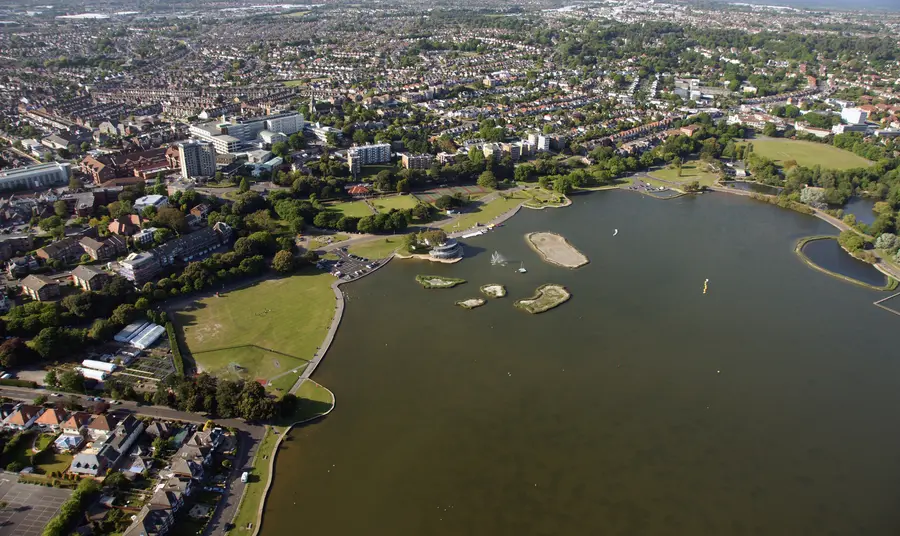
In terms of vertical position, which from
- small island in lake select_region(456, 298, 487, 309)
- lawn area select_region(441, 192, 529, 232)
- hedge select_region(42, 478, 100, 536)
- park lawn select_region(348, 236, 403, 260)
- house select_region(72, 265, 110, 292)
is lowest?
hedge select_region(42, 478, 100, 536)

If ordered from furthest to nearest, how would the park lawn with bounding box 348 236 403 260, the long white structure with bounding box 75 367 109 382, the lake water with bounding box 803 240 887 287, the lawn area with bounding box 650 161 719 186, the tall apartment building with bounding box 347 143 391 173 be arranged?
1. the lawn area with bounding box 650 161 719 186
2. the tall apartment building with bounding box 347 143 391 173
3. the park lawn with bounding box 348 236 403 260
4. the lake water with bounding box 803 240 887 287
5. the long white structure with bounding box 75 367 109 382

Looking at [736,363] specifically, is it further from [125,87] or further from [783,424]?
[125,87]

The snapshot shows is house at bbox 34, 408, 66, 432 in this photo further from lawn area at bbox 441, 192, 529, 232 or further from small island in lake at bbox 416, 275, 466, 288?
lawn area at bbox 441, 192, 529, 232

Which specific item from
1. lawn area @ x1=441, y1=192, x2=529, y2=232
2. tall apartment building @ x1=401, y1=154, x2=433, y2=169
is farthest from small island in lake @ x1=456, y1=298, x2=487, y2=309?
tall apartment building @ x1=401, y1=154, x2=433, y2=169

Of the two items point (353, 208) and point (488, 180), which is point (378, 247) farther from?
point (488, 180)

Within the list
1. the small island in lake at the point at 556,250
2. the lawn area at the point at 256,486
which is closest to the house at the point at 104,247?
the lawn area at the point at 256,486

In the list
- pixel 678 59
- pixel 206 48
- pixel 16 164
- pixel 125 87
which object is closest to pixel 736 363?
pixel 16 164

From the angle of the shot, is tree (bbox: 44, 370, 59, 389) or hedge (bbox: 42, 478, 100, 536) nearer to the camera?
hedge (bbox: 42, 478, 100, 536)

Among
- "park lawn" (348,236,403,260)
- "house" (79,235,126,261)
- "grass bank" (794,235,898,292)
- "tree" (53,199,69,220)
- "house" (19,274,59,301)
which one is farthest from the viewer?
"tree" (53,199,69,220)

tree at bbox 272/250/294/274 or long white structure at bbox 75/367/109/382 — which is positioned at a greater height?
tree at bbox 272/250/294/274
